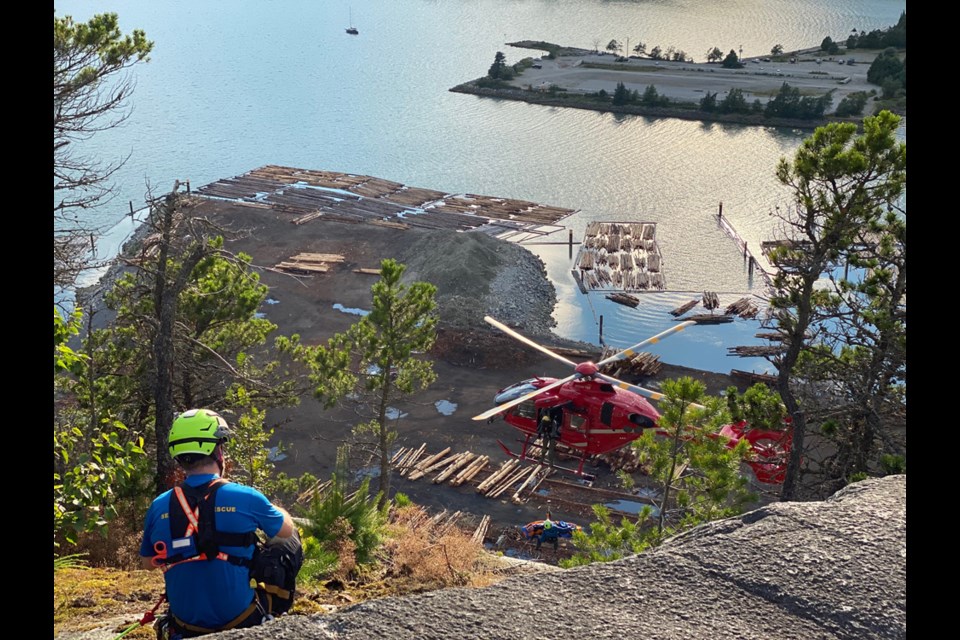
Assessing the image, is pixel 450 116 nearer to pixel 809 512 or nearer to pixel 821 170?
pixel 821 170

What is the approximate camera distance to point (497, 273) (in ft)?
163

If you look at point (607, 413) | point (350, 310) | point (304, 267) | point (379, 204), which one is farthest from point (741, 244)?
point (607, 413)

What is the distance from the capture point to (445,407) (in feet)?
116

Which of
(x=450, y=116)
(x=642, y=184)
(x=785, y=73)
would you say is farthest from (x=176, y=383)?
(x=785, y=73)

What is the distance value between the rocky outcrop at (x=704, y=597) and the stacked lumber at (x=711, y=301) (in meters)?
40.9

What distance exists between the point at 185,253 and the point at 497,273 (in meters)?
29.9

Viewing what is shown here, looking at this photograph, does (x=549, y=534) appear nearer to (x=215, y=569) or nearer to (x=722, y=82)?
(x=215, y=569)

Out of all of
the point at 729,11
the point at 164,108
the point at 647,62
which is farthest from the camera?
the point at 729,11

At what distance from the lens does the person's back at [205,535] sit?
19.4 feet

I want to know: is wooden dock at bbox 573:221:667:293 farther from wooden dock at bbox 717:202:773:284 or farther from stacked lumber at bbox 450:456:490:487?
stacked lumber at bbox 450:456:490:487

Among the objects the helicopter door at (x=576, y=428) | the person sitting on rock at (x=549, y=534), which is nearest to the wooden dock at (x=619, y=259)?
the helicopter door at (x=576, y=428)
